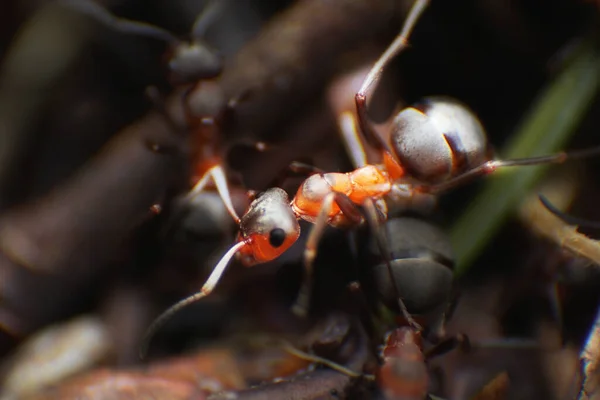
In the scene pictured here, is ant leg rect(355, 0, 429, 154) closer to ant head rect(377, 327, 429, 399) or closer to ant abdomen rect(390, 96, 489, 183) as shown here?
ant abdomen rect(390, 96, 489, 183)

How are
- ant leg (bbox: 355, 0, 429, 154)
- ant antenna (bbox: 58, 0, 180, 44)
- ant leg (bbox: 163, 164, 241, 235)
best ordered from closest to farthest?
ant leg (bbox: 355, 0, 429, 154) → ant leg (bbox: 163, 164, 241, 235) → ant antenna (bbox: 58, 0, 180, 44)

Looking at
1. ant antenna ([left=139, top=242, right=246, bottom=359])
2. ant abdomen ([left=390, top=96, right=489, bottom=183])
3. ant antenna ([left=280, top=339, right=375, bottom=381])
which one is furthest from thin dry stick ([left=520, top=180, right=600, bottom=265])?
ant antenna ([left=139, top=242, right=246, bottom=359])

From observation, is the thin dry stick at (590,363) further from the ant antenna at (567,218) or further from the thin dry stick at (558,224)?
the ant antenna at (567,218)

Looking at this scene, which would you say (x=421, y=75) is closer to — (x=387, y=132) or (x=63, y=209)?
(x=387, y=132)

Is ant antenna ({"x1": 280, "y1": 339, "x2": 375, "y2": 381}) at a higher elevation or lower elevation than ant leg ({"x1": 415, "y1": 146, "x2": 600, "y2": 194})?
lower

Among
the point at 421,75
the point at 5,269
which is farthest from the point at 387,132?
the point at 5,269

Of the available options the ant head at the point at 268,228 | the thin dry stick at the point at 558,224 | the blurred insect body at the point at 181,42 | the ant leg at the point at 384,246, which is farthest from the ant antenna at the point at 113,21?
the thin dry stick at the point at 558,224

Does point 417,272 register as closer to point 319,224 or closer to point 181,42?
point 319,224
